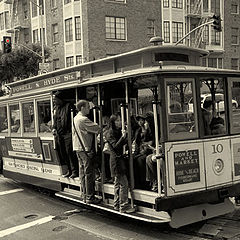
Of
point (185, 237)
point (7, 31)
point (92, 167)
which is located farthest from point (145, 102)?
point (7, 31)

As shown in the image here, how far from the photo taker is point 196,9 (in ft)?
115

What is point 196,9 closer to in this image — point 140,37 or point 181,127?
point 140,37

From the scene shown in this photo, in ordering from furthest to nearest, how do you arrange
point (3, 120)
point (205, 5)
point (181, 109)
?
point (205, 5), point (3, 120), point (181, 109)

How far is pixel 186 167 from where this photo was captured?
5723 mm

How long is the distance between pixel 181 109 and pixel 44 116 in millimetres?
3782

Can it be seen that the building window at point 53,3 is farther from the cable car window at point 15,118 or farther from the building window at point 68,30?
the cable car window at point 15,118

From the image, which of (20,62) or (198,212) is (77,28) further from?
(198,212)

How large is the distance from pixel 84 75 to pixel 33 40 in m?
28.2

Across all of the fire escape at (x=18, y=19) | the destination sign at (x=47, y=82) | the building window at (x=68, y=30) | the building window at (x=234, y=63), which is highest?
the fire escape at (x=18, y=19)

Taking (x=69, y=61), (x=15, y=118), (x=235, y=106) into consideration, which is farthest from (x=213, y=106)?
(x=69, y=61)

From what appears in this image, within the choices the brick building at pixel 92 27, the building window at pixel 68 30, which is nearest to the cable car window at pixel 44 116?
the brick building at pixel 92 27

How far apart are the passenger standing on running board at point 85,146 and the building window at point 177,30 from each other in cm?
2806

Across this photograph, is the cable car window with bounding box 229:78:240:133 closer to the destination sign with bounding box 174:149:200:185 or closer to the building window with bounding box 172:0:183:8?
the destination sign with bounding box 174:149:200:185

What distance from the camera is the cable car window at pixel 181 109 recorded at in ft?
18.7
